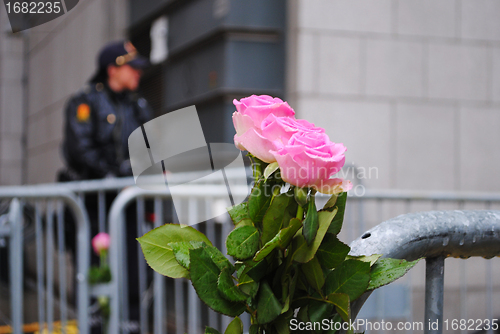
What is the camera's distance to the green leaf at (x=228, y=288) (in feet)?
2.24

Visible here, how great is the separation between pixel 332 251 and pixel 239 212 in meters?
0.13

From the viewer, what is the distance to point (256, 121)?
698mm

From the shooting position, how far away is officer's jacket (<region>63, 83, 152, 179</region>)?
412 centimetres

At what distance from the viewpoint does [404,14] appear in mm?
5008

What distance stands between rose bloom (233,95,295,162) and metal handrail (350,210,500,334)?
19 centimetres

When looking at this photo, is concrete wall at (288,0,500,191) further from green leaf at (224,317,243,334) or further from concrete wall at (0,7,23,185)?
concrete wall at (0,7,23,185)

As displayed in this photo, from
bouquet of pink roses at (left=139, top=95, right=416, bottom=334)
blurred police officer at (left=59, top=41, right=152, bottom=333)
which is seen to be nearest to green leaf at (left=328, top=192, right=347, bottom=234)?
bouquet of pink roses at (left=139, top=95, right=416, bottom=334)

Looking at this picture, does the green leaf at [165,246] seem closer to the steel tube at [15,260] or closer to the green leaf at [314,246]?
the green leaf at [314,246]

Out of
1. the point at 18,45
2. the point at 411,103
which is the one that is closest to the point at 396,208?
the point at 411,103

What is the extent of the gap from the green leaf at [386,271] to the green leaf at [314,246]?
3.4 inches

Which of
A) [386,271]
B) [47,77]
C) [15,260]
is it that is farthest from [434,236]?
[47,77]

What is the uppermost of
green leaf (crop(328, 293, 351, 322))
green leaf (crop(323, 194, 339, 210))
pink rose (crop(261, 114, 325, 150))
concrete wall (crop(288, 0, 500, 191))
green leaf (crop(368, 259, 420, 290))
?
concrete wall (crop(288, 0, 500, 191))

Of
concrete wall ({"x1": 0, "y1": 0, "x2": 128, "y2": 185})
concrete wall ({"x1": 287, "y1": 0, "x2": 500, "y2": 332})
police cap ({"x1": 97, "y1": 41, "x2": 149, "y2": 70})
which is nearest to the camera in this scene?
police cap ({"x1": 97, "y1": 41, "x2": 149, "y2": 70})

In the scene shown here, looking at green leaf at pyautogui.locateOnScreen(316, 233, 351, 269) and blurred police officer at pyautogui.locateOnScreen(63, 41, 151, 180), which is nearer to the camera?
green leaf at pyautogui.locateOnScreen(316, 233, 351, 269)
